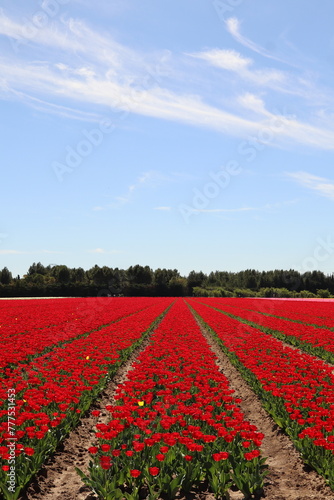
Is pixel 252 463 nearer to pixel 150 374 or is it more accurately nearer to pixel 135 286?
pixel 150 374

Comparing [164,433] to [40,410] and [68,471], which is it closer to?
[68,471]

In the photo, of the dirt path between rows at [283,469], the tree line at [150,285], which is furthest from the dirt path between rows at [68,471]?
the tree line at [150,285]

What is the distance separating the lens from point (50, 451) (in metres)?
6.41

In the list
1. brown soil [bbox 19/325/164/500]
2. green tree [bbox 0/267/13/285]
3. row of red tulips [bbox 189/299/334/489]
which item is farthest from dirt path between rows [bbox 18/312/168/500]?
green tree [bbox 0/267/13/285]

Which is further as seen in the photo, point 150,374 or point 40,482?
point 150,374

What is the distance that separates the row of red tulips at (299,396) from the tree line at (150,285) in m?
87.8

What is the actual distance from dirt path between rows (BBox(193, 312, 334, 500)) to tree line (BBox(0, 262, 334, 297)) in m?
93.5

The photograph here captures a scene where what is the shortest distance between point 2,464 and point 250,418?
5.52 metres

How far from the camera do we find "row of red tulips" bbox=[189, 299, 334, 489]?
6242 mm

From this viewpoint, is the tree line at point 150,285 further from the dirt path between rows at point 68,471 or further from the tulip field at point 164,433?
the dirt path between rows at point 68,471

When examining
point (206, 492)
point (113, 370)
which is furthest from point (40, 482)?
point (113, 370)

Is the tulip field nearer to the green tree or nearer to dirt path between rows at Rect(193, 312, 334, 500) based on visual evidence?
dirt path between rows at Rect(193, 312, 334, 500)

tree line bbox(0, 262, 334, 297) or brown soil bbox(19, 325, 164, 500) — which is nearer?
brown soil bbox(19, 325, 164, 500)

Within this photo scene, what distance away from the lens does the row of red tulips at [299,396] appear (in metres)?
6.24
